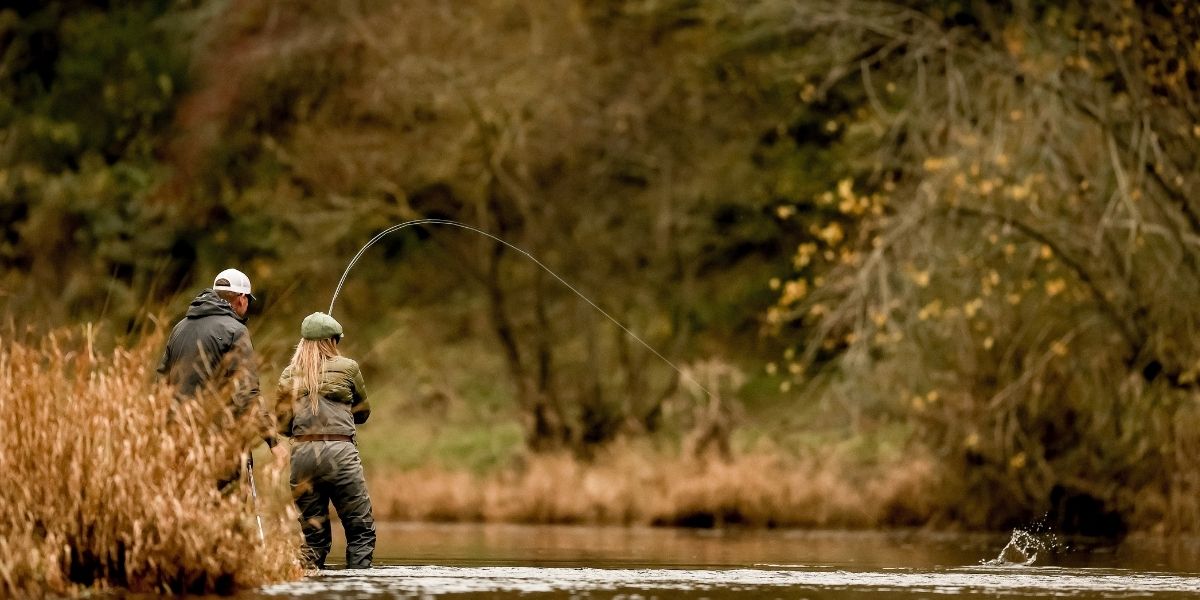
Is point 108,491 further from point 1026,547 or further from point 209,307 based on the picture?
point 1026,547

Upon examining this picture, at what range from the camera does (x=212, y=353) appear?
13.7 metres

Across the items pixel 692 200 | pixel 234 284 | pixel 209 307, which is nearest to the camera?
pixel 209 307

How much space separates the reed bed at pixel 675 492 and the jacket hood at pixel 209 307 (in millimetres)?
12806

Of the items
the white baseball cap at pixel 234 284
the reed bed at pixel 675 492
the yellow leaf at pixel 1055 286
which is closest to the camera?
the white baseball cap at pixel 234 284

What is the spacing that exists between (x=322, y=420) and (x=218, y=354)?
90cm

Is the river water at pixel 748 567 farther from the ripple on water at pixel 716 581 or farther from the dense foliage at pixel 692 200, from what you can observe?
the dense foliage at pixel 692 200

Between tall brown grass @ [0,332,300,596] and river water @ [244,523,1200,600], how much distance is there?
418 mm

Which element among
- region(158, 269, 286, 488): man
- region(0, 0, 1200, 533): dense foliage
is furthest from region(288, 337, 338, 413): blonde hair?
region(0, 0, 1200, 533): dense foliage

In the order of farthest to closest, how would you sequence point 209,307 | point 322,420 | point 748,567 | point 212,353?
point 748,567, point 322,420, point 209,307, point 212,353

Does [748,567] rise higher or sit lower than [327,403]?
lower

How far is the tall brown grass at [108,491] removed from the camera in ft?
39.3

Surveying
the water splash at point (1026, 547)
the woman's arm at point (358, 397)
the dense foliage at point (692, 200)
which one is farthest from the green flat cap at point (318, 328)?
the dense foliage at point (692, 200)

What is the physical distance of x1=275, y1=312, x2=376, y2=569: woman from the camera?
14266 mm

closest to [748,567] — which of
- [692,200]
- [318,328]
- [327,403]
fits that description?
[327,403]
